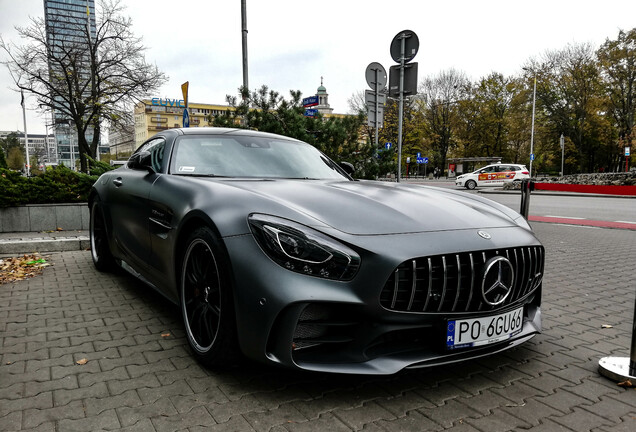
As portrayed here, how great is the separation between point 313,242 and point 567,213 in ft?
42.5

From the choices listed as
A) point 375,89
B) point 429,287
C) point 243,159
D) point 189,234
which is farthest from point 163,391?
point 375,89

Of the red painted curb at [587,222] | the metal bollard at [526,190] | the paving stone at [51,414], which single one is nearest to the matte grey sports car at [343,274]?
the paving stone at [51,414]

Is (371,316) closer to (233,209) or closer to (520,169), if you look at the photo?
(233,209)

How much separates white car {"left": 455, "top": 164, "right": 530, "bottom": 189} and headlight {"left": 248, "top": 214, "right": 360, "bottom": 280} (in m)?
28.5

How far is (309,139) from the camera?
27.4ft

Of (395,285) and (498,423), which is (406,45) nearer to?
(395,285)

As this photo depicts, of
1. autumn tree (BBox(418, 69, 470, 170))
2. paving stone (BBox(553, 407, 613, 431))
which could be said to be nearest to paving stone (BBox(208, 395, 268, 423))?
paving stone (BBox(553, 407, 613, 431))

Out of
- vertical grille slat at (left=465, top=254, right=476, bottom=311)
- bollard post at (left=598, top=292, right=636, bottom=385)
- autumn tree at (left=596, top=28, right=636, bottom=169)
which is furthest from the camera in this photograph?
autumn tree at (left=596, top=28, right=636, bottom=169)

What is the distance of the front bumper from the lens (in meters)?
2.06

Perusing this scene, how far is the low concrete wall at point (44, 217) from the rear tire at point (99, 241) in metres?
3.16

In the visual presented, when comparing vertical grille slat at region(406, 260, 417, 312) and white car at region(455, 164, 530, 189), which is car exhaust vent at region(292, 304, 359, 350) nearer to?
vertical grille slat at region(406, 260, 417, 312)

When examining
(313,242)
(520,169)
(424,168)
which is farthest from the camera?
(424,168)

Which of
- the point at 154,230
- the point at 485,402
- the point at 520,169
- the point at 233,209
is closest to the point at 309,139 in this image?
the point at 154,230

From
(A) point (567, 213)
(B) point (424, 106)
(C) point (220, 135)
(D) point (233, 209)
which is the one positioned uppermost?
(B) point (424, 106)
